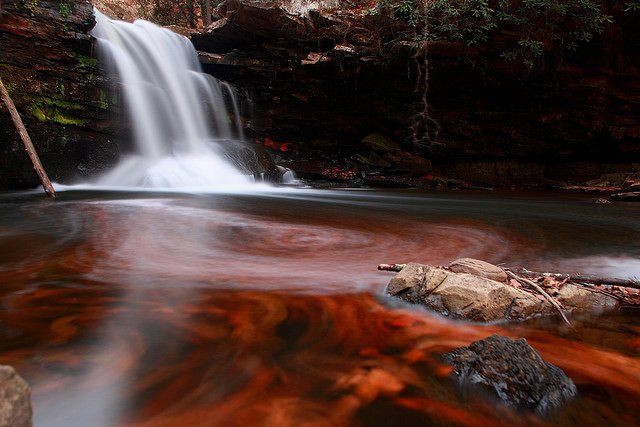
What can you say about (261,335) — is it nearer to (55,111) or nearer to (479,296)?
(479,296)

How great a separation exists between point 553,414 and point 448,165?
1498 cm

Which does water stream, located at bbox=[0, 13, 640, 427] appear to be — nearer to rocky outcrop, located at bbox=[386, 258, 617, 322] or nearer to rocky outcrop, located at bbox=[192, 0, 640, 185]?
rocky outcrop, located at bbox=[386, 258, 617, 322]

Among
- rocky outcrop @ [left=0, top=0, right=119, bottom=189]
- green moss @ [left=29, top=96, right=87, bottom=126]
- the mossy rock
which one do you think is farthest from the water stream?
the mossy rock

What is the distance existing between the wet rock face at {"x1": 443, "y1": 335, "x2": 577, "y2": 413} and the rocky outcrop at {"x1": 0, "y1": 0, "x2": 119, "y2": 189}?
35.9 ft

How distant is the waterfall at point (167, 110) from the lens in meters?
10.8

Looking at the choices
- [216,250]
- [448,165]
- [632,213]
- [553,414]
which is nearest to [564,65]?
[448,165]

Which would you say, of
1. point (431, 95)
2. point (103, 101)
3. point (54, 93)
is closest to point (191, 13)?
point (103, 101)

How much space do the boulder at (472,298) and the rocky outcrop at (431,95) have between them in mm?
10595

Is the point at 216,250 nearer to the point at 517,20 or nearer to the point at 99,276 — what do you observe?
the point at 99,276

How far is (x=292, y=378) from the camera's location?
1.64 metres

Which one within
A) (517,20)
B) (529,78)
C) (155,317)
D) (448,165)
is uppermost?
(517,20)

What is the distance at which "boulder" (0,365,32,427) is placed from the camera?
973mm

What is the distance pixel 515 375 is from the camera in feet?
5.02

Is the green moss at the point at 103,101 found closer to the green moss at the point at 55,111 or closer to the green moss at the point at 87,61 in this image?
the green moss at the point at 55,111
